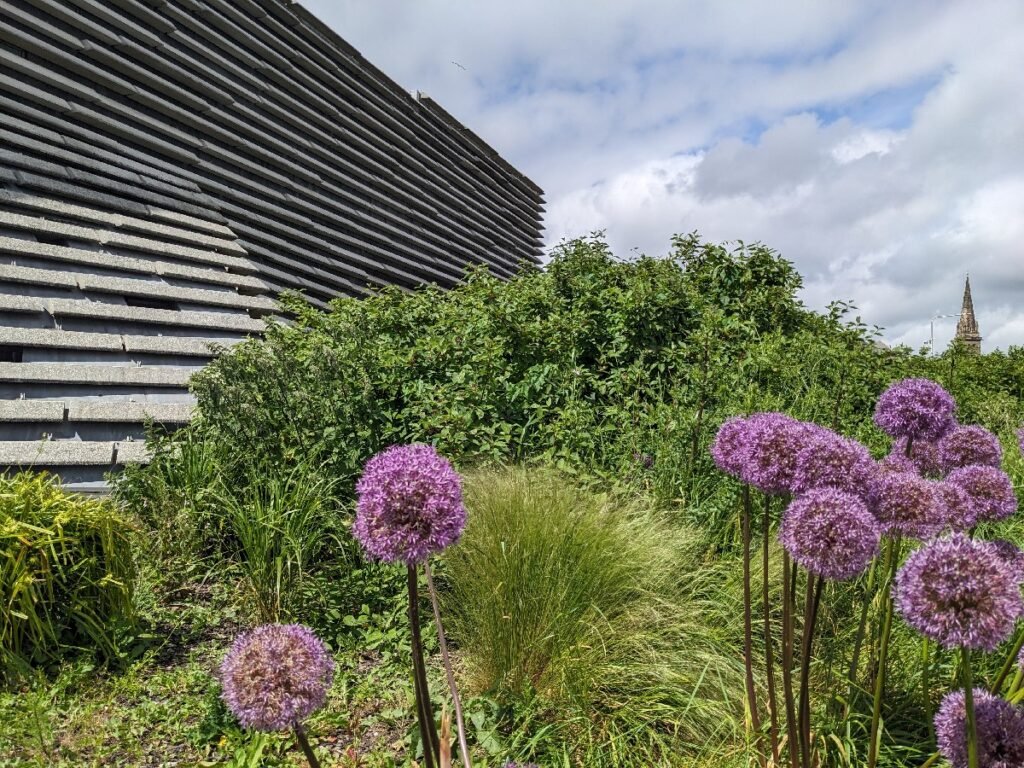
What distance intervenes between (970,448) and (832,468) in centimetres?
80

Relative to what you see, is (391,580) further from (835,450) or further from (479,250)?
(479,250)

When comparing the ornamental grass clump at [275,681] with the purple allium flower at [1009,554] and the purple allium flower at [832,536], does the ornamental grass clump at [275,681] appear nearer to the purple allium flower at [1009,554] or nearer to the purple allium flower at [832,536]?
the purple allium flower at [832,536]

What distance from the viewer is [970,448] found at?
2410mm

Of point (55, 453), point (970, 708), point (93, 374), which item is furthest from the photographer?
point (93, 374)

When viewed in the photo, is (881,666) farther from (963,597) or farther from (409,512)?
(409,512)

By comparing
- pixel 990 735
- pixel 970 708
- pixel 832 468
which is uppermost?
pixel 832 468

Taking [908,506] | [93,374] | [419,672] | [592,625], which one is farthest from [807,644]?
[93,374]

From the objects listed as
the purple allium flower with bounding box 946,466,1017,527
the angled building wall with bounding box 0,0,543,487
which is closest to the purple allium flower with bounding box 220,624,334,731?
the purple allium flower with bounding box 946,466,1017,527

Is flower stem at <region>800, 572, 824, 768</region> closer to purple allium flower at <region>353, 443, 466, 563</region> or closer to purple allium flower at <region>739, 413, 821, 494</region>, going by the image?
purple allium flower at <region>739, 413, 821, 494</region>

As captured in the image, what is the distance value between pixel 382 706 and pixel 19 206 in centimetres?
472

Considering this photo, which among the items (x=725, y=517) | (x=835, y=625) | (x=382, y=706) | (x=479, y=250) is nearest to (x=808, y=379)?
(x=725, y=517)

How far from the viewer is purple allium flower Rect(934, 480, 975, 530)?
1961 mm

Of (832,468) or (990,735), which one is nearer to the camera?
(990,735)

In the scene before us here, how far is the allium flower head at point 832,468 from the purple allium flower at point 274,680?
128 centimetres
